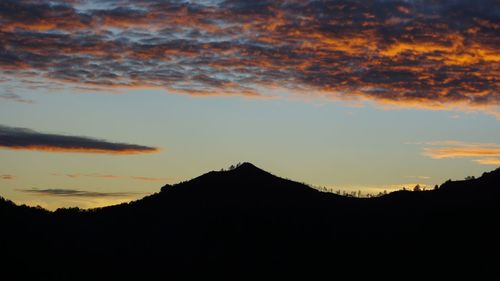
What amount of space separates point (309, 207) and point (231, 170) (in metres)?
14.3

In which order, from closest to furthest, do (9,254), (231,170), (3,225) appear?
(9,254)
(3,225)
(231,170)

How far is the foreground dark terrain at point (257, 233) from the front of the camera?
10056 cm

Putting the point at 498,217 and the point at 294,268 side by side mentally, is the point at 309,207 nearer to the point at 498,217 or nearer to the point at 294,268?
the point at 294,268

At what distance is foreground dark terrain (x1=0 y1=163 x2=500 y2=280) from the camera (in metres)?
101

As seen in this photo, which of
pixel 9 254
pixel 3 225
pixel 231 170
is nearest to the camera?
pixel 9 254

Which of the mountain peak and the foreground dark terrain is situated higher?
the mountain peak

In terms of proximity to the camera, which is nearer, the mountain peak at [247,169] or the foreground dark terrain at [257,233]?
the foreground dark terrain at [257,233]

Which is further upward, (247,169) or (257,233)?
(247,169)

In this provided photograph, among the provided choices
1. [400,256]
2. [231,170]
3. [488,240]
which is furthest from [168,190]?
[488,240]

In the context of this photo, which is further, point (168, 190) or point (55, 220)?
point (168, 190)

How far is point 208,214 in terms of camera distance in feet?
368

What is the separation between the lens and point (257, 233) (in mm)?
109125

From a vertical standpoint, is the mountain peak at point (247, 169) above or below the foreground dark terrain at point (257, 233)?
above

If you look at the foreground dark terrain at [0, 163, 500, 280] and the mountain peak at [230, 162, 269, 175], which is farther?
the mountain peak at [230, 162, 269, 175]
